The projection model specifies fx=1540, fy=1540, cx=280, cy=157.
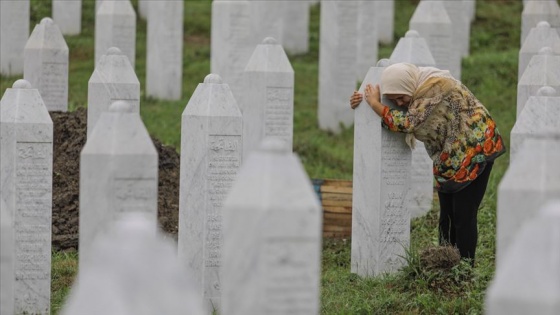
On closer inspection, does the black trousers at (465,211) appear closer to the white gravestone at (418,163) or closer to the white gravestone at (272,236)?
the white gravestone at (418,163)

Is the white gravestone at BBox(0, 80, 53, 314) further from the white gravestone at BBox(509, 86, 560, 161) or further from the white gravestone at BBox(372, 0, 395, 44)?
the white gravestone at BBox(372, 0, 395, 44)

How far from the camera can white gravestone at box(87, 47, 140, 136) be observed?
39.4 feet

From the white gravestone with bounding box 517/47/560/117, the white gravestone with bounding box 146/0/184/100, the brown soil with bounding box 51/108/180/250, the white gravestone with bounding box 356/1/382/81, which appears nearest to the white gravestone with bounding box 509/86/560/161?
the white gravestone with bounding box 517/47/560/117

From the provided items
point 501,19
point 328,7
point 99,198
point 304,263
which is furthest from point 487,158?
point 501,19

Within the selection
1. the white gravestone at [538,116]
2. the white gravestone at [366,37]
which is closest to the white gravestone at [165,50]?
the white gravestone at [366,37]

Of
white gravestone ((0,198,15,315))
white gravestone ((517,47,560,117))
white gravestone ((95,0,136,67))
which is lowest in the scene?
white gravestone ((0,198,15,315))

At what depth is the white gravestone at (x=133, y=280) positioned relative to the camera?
5.53m

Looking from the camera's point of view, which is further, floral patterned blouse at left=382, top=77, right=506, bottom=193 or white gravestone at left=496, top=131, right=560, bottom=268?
floral patterned blouse at left=382, top=77, right=506, bottom=193

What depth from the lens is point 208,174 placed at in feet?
32.9

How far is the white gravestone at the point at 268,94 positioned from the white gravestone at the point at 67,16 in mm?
8800

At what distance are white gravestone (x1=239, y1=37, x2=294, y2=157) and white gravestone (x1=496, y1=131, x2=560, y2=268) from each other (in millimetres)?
6057

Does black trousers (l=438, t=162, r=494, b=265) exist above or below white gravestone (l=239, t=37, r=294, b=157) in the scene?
below

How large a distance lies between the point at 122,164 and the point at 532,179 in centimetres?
189

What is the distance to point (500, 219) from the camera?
286 inches
